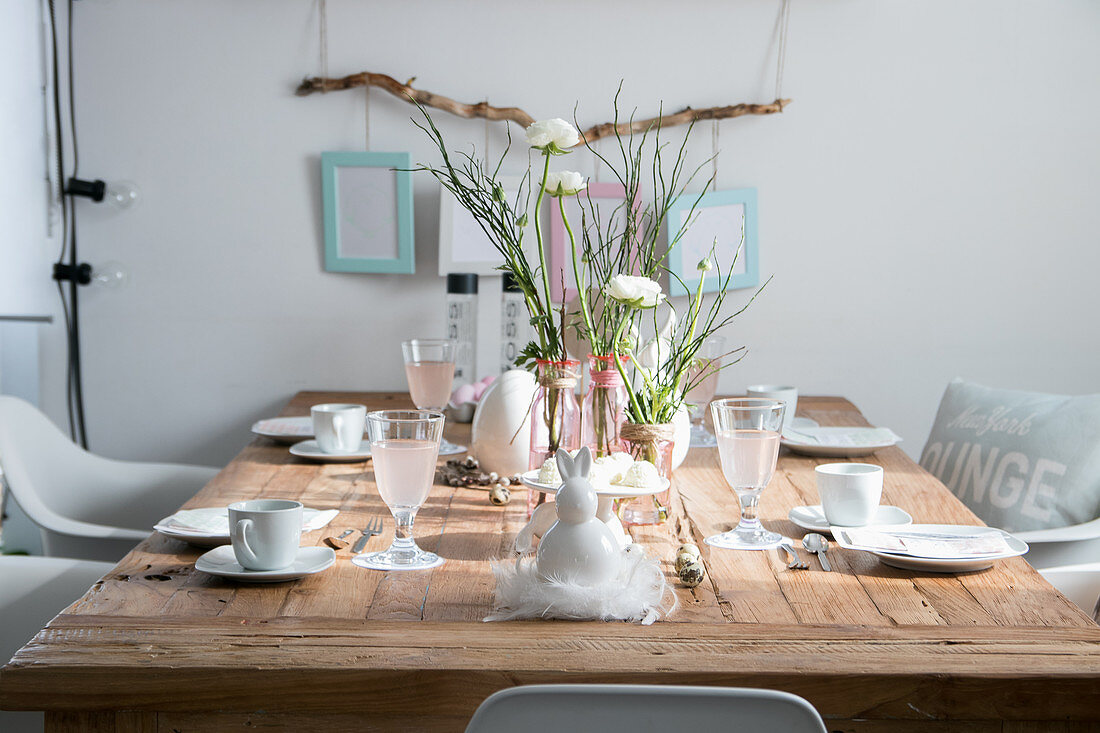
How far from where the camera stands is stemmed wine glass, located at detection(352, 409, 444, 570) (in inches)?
47.3

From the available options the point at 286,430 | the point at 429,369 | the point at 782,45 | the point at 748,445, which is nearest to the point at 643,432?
the point at 748,445

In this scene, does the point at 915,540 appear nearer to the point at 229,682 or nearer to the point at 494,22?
the point at 229,682

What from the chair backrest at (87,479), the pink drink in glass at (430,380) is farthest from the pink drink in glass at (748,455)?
the chair backrest at (87,479)

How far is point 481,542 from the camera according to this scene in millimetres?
1365

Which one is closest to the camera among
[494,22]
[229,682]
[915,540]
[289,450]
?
[229,682]

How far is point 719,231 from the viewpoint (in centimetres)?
281

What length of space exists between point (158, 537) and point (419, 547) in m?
0.35

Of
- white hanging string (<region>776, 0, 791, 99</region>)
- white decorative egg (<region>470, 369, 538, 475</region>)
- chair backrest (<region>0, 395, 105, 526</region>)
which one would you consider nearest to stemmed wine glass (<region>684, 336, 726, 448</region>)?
white decorative egg (<region>470, 369, 538, 475</region>)

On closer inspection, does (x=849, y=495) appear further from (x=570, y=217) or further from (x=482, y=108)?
(x=482, y=108)

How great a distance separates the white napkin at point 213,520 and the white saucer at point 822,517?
65cm

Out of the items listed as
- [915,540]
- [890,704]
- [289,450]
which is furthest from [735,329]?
[890,704]

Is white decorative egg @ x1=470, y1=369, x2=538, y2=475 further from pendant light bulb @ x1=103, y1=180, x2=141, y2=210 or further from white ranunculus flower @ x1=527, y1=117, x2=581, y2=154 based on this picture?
pendant light bulb @ x1=103, y1=180, x2=141, y2=210

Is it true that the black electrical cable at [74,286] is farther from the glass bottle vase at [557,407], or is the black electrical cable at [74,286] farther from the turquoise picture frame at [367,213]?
the glass bottle vase at [557,407]

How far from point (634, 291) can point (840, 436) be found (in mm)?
979
